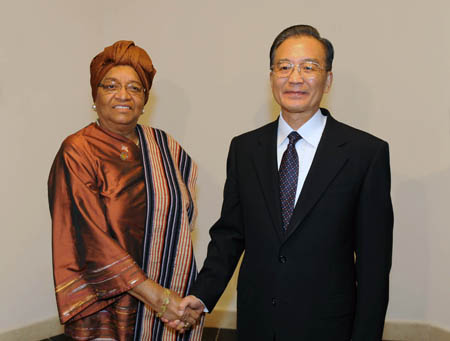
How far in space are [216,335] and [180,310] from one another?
5.51 ft

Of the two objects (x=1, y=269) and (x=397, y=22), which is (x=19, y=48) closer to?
(x=1, y=269)

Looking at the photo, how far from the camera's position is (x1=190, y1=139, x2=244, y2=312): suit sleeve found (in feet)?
6.24

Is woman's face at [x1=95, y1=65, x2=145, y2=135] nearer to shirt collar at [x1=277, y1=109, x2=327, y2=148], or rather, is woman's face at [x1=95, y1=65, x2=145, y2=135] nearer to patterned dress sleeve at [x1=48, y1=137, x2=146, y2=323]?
patterned dress sleeve at [x1=48, y1=137, x2=146, y2=323]

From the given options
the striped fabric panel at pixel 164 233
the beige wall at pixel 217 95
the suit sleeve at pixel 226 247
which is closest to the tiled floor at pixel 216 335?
the beige wall at pixel 217 95

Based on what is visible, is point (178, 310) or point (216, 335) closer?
point (178, 310)

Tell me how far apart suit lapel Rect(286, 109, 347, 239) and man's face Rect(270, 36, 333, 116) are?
17 cm

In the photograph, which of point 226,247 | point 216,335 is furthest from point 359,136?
point 216,335

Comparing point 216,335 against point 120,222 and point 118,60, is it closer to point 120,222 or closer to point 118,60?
point 120,222

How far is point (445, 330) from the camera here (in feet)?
10.5

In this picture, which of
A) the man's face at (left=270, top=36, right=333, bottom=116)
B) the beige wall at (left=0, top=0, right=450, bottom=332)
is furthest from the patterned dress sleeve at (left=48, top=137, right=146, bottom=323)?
the beige wall at (left=0, top=0, right=450, bottom=332)

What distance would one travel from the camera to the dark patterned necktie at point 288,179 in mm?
1665

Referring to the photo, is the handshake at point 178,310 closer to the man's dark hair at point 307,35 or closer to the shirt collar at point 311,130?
the shirt collar at point 311,130

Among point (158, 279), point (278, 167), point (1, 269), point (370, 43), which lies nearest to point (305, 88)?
point (278, 167)

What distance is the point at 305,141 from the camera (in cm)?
174
